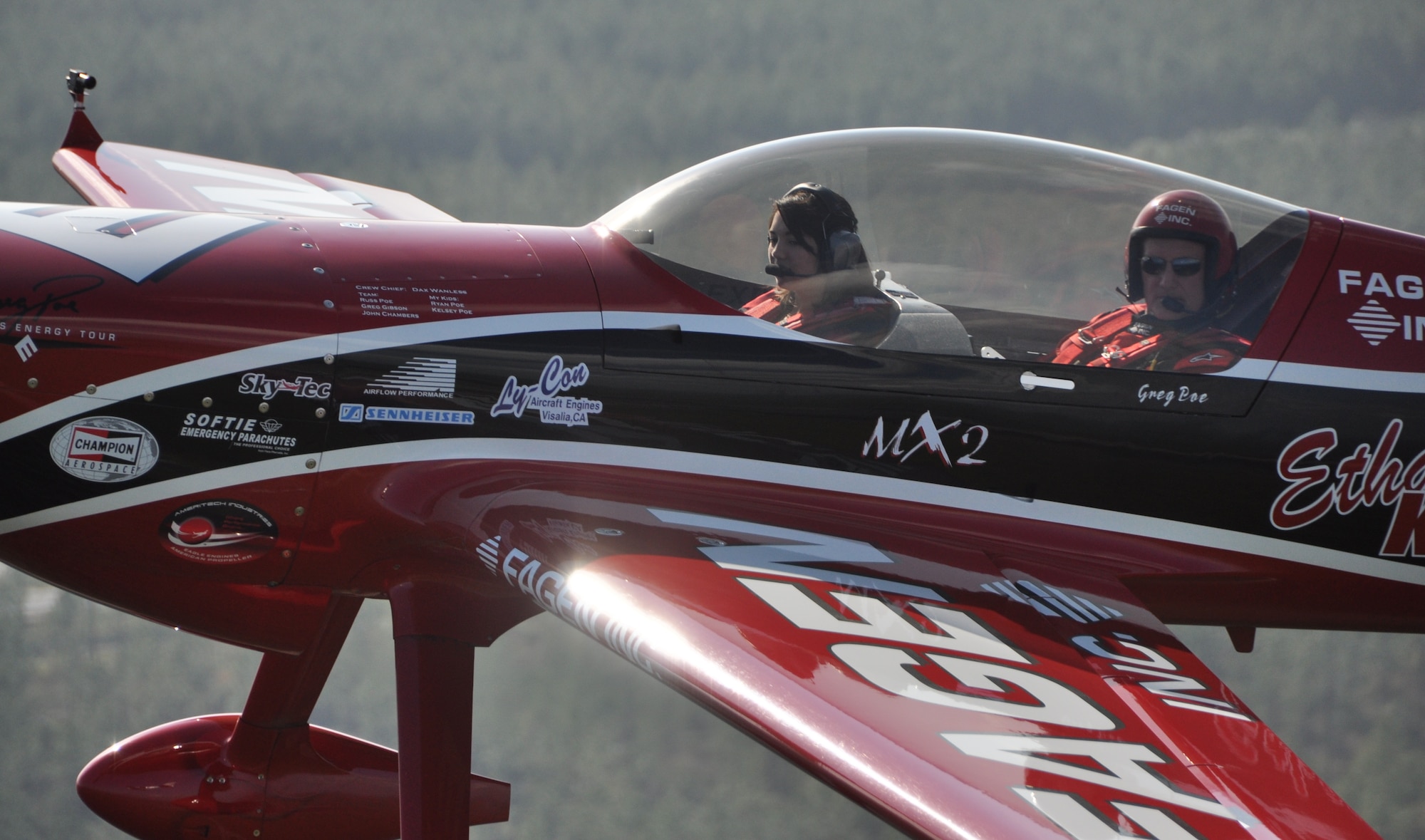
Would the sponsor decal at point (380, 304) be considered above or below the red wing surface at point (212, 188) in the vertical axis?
below

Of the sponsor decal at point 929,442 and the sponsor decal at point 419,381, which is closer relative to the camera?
the sponsor decal at point 419,381

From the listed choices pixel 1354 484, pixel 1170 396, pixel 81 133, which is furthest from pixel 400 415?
pixel 81 133

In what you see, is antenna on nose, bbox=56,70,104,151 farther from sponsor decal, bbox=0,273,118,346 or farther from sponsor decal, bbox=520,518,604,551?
sponsor decal, bbox=520,518,604,551

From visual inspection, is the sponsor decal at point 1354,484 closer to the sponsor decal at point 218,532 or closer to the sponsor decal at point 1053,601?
the sponsor decal at point 1053,601

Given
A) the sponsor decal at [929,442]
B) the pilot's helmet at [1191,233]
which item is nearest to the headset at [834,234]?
the sponsor decal at [929,442]

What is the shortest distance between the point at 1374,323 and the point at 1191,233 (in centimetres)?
44

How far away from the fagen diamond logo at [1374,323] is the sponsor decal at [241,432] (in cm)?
218

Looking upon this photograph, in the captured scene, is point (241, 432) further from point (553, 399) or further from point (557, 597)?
point (557, 597)

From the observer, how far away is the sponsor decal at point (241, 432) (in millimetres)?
1963

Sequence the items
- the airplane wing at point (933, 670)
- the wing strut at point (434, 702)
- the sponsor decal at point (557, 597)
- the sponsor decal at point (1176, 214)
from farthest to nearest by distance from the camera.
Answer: the sponsor decal at point (1176, 214) → the wing strut at point (434, 702) → the sponsor decal at point (557, 597) → the airplane wing at point (933, 670)

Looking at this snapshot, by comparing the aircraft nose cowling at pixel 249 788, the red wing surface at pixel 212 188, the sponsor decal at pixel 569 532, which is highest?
the red wing surface at pixel 212 188

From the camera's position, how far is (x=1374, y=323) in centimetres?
234

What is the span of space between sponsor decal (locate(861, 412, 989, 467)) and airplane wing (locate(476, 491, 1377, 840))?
6.9 inches

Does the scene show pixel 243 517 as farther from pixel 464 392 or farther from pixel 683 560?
pixel 683 560
